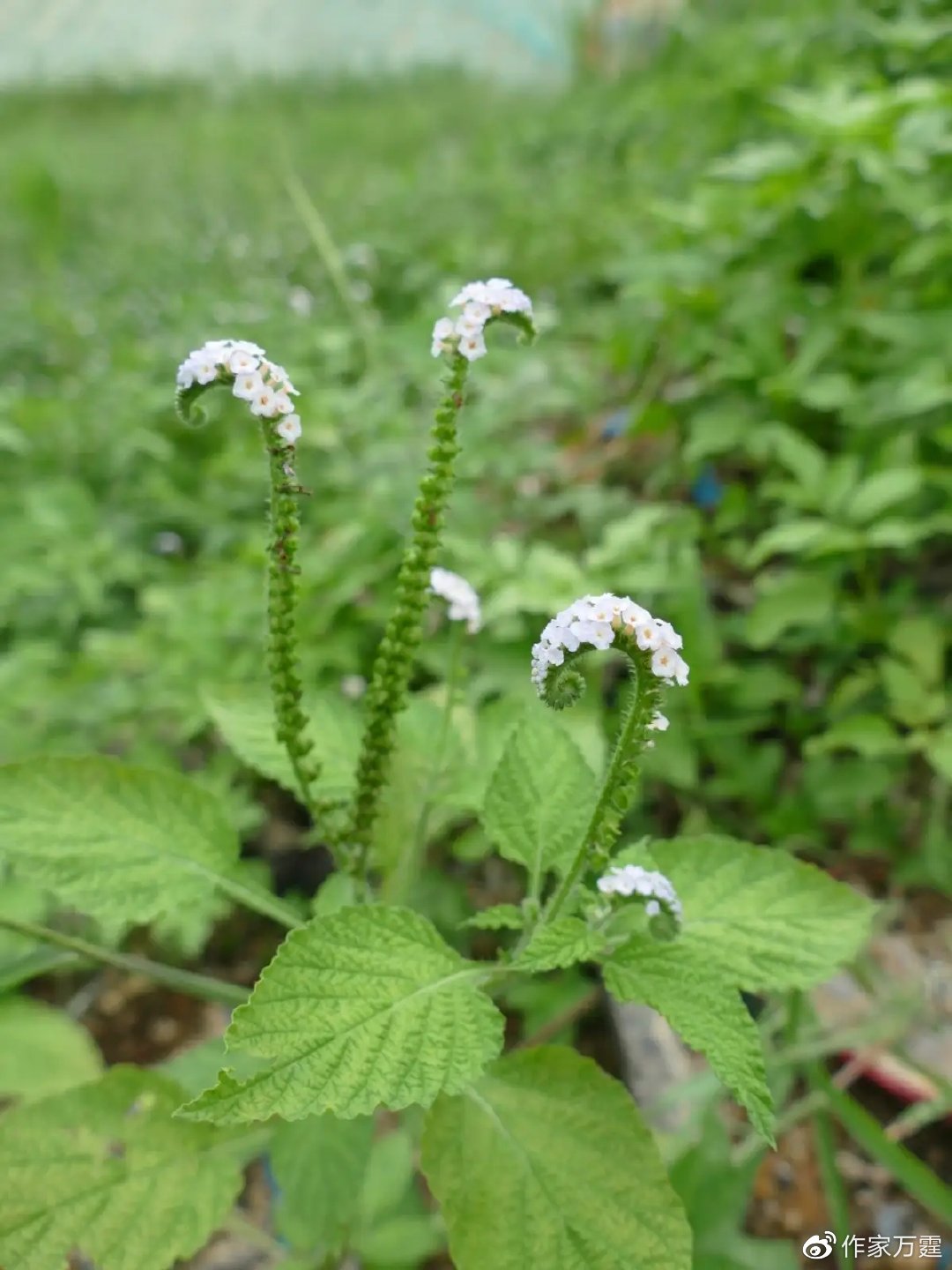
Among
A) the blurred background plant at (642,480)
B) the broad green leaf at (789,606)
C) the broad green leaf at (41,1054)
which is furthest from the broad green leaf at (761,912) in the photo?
the broad green leaf at (41,1054)

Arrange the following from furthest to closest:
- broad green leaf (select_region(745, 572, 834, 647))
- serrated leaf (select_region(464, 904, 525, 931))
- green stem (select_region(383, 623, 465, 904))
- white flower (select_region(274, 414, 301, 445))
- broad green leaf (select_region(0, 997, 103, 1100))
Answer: broad green leaf (select_region(745, 572, 834, 647)), broad green leaf (select_region(0, 997, 103, 1100)), green stem (select_region(383, 623, 465, 904)), serrated leaf (select_region(464, 904, 525, 931)), white flower (select_region(274, 414, 301, 445))

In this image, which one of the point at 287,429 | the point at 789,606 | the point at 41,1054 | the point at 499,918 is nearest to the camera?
the point at 287,429

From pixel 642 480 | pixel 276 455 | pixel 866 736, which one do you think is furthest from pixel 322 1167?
pixel 642 480

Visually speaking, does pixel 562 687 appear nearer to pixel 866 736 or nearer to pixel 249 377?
pixel 249 377

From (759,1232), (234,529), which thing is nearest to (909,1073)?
(759,1232)

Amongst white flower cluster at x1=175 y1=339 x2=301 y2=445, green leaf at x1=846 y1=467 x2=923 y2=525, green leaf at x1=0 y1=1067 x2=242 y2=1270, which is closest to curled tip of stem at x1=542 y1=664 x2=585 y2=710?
white flower cluster at x1=175 y1=339 x2=301 y2=445

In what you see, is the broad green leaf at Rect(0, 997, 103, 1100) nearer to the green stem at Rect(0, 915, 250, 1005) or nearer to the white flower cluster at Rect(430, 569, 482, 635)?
the green stem at Rect(0, 915, 250, 1005)

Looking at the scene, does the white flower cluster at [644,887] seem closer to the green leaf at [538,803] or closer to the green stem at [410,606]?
the green leaf at [538,803]
